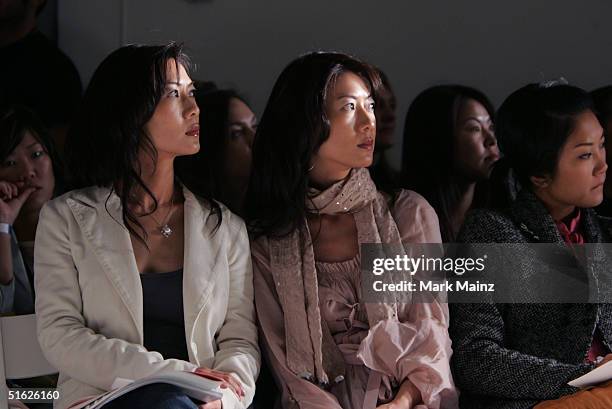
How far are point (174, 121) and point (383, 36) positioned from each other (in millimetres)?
759

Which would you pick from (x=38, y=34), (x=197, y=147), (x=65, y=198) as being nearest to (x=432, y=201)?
(x=197, y=147)

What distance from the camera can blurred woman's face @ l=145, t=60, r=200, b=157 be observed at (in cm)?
233

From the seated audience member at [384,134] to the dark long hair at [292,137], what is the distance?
0.78 ft

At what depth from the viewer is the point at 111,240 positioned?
2.28 metres

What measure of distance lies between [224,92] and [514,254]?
3.04 feet

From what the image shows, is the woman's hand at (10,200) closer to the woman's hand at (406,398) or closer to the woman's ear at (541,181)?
the woman's hand at (406,398)

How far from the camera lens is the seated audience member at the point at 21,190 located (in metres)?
2.55

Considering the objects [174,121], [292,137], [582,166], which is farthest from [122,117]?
[582,166]

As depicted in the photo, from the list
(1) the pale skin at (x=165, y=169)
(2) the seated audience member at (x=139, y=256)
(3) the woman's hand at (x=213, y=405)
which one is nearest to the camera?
(3) the woman's hand at (x=213, y=405)

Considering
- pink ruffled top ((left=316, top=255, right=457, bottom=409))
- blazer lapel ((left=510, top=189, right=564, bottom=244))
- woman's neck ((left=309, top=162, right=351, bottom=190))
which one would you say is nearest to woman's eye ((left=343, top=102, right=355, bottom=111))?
woman's neck ((left=309, top=162, right=351, bottom=190))

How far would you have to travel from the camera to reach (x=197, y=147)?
2365 millimetres

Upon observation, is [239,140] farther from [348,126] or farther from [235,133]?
[348,126]

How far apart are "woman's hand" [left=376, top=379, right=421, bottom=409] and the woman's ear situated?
62cm

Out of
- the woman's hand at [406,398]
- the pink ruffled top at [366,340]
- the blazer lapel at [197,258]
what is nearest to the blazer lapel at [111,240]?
the blazer lapel at [197,258]
